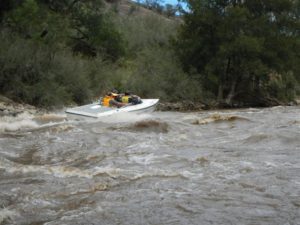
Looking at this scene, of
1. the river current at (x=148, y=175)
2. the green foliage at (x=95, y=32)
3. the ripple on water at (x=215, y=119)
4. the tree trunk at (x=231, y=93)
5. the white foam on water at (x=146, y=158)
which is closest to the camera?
the river current at (x=148, y=175)

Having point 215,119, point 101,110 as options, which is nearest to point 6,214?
point 101,110

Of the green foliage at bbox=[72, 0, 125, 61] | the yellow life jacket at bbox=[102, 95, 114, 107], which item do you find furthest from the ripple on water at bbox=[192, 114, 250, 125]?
the green foliage at bbox=[72, 0, 125, 61]

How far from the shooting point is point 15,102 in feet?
66.4

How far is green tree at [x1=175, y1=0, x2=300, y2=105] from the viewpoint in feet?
93.6

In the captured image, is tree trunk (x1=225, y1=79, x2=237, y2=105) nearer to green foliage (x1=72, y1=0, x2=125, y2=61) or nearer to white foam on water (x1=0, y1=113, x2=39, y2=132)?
green foliage (x1=72, y1=0, x2=125, y2=61)

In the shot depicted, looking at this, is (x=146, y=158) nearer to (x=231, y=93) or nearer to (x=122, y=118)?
(x=122, y=118)

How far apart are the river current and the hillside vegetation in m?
8.47

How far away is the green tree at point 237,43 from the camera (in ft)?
93.6

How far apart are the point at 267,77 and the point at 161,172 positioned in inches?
951

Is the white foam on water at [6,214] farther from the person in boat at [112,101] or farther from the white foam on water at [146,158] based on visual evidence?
the person in boat at [112,101]

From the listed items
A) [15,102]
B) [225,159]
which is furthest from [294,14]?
[225,159]

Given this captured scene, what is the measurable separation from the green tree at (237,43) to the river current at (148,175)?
47.9 ft

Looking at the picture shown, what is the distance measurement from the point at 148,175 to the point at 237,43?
2042 cm

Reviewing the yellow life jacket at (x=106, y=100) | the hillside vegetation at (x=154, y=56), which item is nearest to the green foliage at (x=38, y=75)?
the hillside vegetation at (x=154, y=56)
